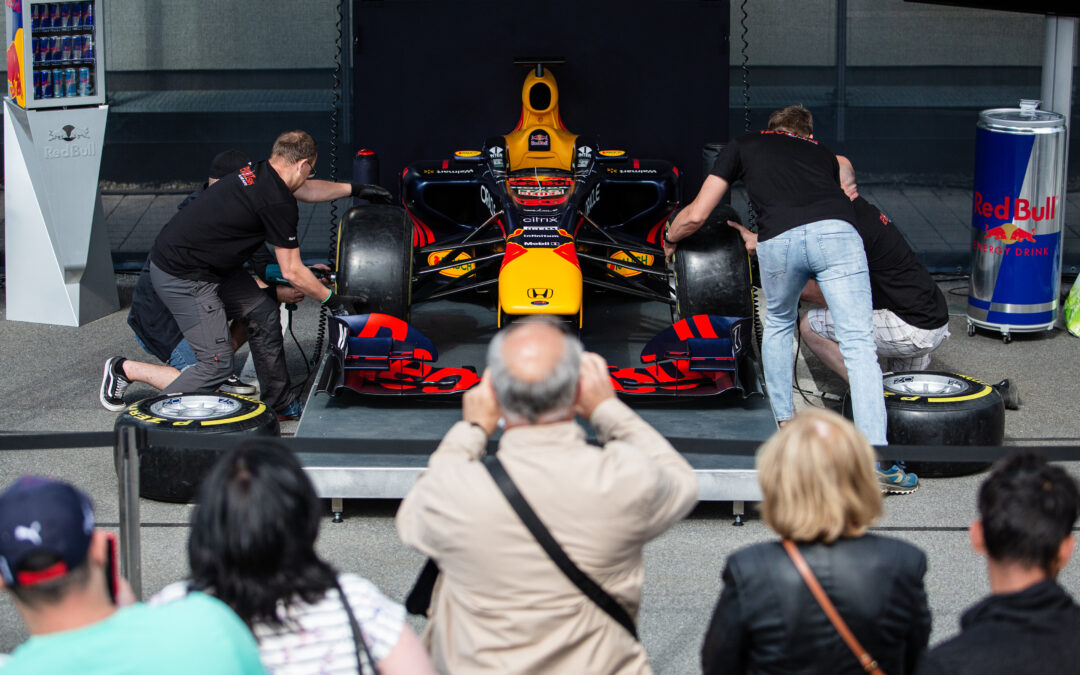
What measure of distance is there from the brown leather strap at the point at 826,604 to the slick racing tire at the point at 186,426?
123 inches

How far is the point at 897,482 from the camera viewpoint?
5.36 m

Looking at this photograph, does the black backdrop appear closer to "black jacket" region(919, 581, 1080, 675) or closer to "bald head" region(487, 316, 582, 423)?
Result: "bald head" region(487, 316, 582, 423)

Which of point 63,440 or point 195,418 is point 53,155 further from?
point 63,440

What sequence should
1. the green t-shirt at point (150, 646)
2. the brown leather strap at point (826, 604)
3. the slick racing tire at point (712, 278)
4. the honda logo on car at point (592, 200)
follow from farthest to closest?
1. the honda logo on car at point (592, 200)
2. the slick racing tire at point (712, 278)
3. the brown leather strap at point (826, 604)
4. the green t-shirt at point (150, 646)

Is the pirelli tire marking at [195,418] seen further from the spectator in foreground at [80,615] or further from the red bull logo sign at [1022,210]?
the red bull logo sign at [1022,210]

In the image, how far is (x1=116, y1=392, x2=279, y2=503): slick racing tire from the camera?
5.23m

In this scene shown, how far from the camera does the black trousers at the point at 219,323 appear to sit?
6.05 meters

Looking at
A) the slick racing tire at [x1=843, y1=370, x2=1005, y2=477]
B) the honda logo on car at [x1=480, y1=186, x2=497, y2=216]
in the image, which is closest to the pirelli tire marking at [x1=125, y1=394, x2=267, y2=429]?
the honda logo on car at [x1=480, y1=186, x2=497, y2=216]

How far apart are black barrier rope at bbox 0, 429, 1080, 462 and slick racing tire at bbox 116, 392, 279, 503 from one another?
1.34 meters

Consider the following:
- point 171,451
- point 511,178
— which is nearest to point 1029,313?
point 511,178

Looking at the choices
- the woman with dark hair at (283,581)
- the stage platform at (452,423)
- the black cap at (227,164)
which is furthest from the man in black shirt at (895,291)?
the woman with dark hair at (283,581)

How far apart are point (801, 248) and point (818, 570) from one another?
3090 millimetres

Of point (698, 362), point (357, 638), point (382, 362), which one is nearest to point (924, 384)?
point (698, 362)

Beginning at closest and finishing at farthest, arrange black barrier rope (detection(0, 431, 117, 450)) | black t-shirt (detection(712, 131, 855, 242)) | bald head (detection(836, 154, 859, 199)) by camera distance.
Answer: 1. black barrier rope (detection(0, 431, 117, 450))
2. black t-shirt (detection(712, 131, 855, 242))
3. bald head (detection(836, 154, 859, 199))
